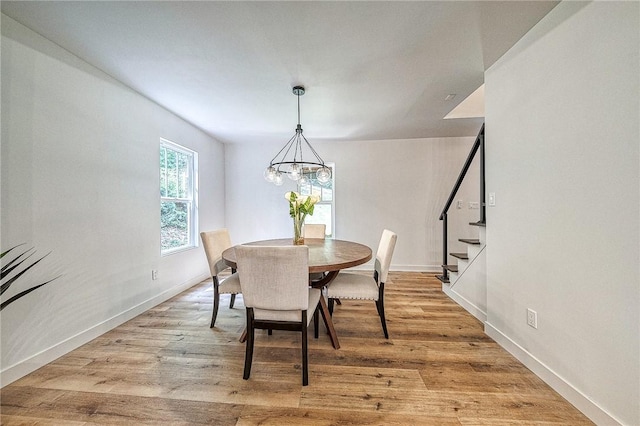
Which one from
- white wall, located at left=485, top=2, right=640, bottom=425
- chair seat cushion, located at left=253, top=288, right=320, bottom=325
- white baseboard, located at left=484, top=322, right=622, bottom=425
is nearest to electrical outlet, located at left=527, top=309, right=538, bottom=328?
white wall, located at left=485, top=2, right=640, bottom=425

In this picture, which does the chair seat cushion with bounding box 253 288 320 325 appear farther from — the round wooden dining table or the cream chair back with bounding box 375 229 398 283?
the cream chair back with bounding box 375 229 398 283

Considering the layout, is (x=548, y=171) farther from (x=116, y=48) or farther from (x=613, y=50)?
(x=116, y=48)

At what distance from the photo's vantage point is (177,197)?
3432 mm

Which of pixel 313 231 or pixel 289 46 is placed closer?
pixel 289 46

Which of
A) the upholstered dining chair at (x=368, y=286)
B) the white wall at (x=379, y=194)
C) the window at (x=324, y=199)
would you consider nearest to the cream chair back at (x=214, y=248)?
the upholstered dining chair at (x=368, y=286)

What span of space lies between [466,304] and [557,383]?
47.8 inches

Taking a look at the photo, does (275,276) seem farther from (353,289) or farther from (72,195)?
(72,195)

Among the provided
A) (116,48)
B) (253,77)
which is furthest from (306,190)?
(116,48)

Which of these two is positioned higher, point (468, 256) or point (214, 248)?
point (214, 248)

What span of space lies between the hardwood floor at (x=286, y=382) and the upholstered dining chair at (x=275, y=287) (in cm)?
21

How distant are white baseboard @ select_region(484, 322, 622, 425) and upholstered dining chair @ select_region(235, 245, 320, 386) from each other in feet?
4.88

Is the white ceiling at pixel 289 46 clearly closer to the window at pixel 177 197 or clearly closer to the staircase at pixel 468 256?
the window at pixel 177 197

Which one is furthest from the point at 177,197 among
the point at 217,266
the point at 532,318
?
the point at 532,318

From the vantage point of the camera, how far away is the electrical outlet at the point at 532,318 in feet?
5.57
